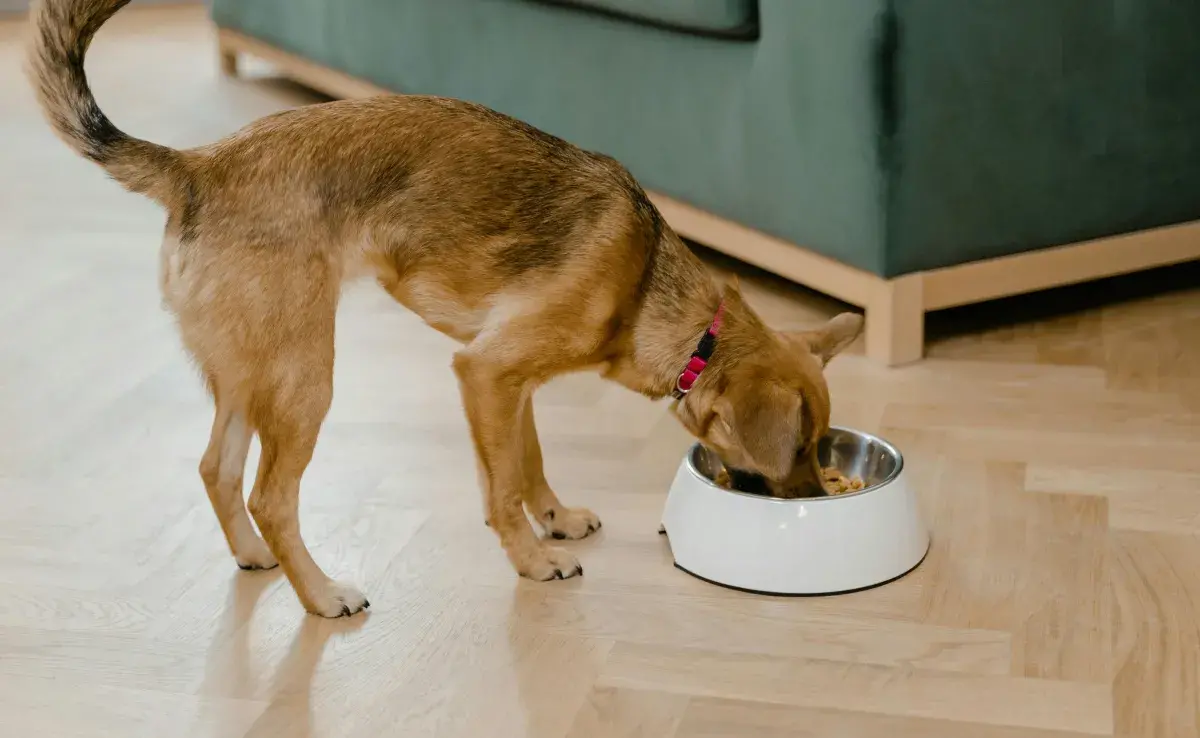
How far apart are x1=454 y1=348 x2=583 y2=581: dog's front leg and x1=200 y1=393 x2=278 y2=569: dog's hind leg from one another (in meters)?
0.38

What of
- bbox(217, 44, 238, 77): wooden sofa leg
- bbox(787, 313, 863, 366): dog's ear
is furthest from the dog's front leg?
bbox(217, 44, 238, 77): wooden sofa leg

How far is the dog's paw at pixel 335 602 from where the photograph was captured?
2.41 m

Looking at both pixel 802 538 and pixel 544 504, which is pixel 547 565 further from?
pixel 802 538

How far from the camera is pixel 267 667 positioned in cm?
227

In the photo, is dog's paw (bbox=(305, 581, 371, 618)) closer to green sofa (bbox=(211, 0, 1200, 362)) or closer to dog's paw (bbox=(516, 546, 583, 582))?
dog's paw (bbox=(516, 546, 583, 582))

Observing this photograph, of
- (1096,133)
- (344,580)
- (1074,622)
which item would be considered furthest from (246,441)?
(1096,133)

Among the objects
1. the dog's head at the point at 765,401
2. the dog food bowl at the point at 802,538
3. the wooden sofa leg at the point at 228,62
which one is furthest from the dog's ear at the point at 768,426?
the wooden sofa leg at the point at 228,62

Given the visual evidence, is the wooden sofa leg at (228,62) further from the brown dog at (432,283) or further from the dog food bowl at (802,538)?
the dog food bowl at (802,538)

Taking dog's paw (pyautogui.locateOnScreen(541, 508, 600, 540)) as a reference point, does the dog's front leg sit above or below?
above

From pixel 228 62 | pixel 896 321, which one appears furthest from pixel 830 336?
pixel 228 62

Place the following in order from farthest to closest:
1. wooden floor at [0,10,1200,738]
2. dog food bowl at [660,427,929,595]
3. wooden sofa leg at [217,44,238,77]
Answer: wooden sofa leg at [217,44,238,77], dog food bowl at [660,427,929,595], wooden floor at [0,10,1200,738]

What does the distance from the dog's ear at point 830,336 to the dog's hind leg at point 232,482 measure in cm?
95

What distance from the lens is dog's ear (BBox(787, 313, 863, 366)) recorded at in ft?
8.46

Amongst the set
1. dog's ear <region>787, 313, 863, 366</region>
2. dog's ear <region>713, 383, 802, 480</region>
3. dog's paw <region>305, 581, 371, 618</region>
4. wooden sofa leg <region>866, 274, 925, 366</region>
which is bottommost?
wooden sofa leg <region>866, 274, 925, 366</region>
